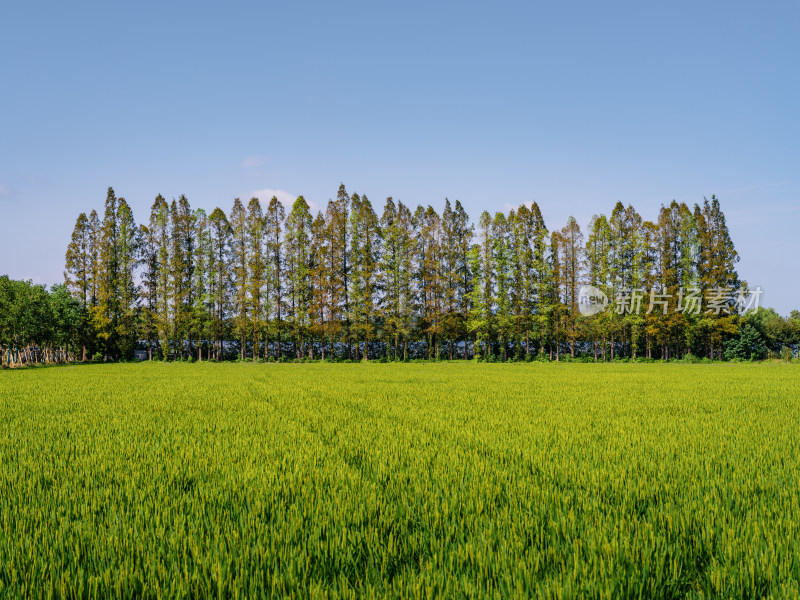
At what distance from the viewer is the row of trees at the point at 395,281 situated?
132 ft

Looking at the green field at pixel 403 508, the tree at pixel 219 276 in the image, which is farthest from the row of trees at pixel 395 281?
the green field at pixel 403 508

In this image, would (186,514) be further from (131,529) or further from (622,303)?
(622,303)

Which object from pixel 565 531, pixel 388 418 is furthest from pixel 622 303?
pixel 565 531

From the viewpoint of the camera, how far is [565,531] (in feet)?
10.0

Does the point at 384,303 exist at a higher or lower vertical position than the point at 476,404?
higher

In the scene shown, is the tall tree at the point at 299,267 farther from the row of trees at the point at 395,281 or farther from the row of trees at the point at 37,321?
the row of trees at the point at 37,321

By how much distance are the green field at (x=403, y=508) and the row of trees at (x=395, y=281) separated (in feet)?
107

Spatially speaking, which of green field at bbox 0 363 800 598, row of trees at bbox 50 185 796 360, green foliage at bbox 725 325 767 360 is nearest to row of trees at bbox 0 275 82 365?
row of trees at bbox 50 185 796 360

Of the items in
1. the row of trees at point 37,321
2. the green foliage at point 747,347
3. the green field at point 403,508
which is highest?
the row of trees at point 37,321

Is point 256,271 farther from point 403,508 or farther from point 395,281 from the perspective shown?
point 403,508

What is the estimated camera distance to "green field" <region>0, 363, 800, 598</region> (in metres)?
2.46

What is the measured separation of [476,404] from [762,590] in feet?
25.7

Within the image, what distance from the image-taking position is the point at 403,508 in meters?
3.51

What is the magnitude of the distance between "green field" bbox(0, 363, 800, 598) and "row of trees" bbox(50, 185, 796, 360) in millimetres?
32735
